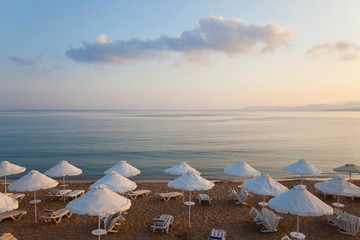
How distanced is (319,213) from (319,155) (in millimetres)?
35140

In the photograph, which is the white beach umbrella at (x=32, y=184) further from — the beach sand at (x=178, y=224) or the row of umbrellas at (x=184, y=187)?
the beach sand at (x=178, y=224)

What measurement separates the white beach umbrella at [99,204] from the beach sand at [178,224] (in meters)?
2.30

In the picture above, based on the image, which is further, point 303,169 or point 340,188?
point 303,169

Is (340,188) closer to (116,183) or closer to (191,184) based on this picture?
(191,184)

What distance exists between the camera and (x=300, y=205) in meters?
7.66

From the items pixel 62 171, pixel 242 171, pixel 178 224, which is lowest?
pixel 178 224

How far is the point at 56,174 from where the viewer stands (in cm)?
1342

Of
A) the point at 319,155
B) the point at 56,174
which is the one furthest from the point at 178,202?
the point at 319,155

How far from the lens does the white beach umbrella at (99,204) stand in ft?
23.9

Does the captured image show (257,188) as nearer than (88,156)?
Yes

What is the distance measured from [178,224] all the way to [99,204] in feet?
13.9

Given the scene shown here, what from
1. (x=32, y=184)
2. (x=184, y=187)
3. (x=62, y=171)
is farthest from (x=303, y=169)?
(x=32, y=184)

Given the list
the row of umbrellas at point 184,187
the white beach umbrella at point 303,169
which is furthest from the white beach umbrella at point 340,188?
the row of umbrellas at point 184,187

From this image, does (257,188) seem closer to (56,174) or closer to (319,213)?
(319,213)
